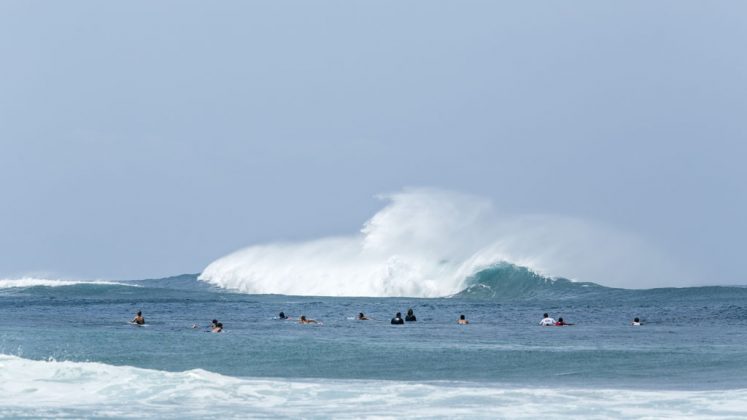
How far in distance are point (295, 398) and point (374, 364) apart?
587cm

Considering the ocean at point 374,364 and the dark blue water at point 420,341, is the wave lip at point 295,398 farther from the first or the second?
the dark blue water at point 420,341

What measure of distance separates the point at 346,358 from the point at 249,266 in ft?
180

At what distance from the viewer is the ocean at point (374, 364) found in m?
18.9

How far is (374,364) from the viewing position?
2559cm

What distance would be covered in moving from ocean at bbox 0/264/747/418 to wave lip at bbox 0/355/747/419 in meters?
0.03

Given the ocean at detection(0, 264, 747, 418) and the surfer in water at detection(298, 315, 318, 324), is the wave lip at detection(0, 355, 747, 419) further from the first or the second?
the surfer in water at detection(298, 315, 318, 324)

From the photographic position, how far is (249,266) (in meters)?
80.9

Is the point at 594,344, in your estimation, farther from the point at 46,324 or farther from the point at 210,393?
the point at 46,324

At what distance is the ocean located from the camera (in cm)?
1892

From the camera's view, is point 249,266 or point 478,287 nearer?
point 478,287

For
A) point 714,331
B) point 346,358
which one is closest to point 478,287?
point 714,331

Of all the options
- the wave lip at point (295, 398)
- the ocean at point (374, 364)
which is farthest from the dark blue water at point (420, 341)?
the wave lip at point (295, 398)

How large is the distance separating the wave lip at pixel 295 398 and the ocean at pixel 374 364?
0.03 meters

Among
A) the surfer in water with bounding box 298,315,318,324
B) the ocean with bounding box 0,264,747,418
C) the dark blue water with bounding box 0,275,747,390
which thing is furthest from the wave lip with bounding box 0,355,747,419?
the surfer in water with bounding box 298,315,318,324
